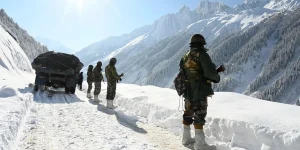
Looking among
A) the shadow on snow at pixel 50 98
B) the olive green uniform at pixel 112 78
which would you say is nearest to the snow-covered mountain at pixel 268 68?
the shadow on snow at pixel 50 98

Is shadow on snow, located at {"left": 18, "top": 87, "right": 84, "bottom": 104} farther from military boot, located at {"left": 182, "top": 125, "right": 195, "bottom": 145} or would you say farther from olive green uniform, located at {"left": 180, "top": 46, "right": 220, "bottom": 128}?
olive green uniform, located at {"left": 180, "top": 46, "right": 220, "bottom": 128}

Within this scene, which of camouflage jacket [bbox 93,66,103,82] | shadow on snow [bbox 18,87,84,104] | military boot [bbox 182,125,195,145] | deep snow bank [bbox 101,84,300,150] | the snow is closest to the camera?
deep snow bank [bbox 101,84,300,150]

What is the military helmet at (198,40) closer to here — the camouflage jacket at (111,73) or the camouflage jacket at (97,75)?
the camouflage jacket at (111,73)

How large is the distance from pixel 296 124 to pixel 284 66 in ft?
546

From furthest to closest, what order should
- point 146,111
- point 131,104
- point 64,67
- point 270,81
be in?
point 270,81
point 64,67
point 131,104
point 146,111

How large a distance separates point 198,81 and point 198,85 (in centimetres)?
8

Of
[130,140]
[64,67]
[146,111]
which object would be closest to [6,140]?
[130,140]

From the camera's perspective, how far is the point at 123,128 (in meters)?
6.77

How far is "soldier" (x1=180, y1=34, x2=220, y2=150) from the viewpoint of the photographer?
5051 mm

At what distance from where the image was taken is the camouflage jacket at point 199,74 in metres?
Result: 5.03

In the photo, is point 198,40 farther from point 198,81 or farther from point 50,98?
point 50,98

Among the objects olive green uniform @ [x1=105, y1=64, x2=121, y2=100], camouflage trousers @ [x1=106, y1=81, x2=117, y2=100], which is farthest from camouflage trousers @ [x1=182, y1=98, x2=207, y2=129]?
olive green uniform @ [x1=105, y1=64, x2=121, y2=100]

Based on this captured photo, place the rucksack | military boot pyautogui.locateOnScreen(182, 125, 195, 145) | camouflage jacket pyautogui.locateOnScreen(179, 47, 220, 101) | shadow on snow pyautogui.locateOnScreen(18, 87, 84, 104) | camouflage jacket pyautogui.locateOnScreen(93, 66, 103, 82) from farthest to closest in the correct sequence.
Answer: camouflage jacket pyautogui.locateOnScreen(93, 66, 103, 82)
shadow on snow pyautogui.locateOnScreen(18, 87, 84, 104)
the rucksack
military boot pyautogui.locateOnScreen(182, 125, 195, 145)
camouflage jacket pyautogui.locateOnScreen(179, 47, 220, 101)

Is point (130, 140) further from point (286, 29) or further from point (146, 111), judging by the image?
point (286, 29)
